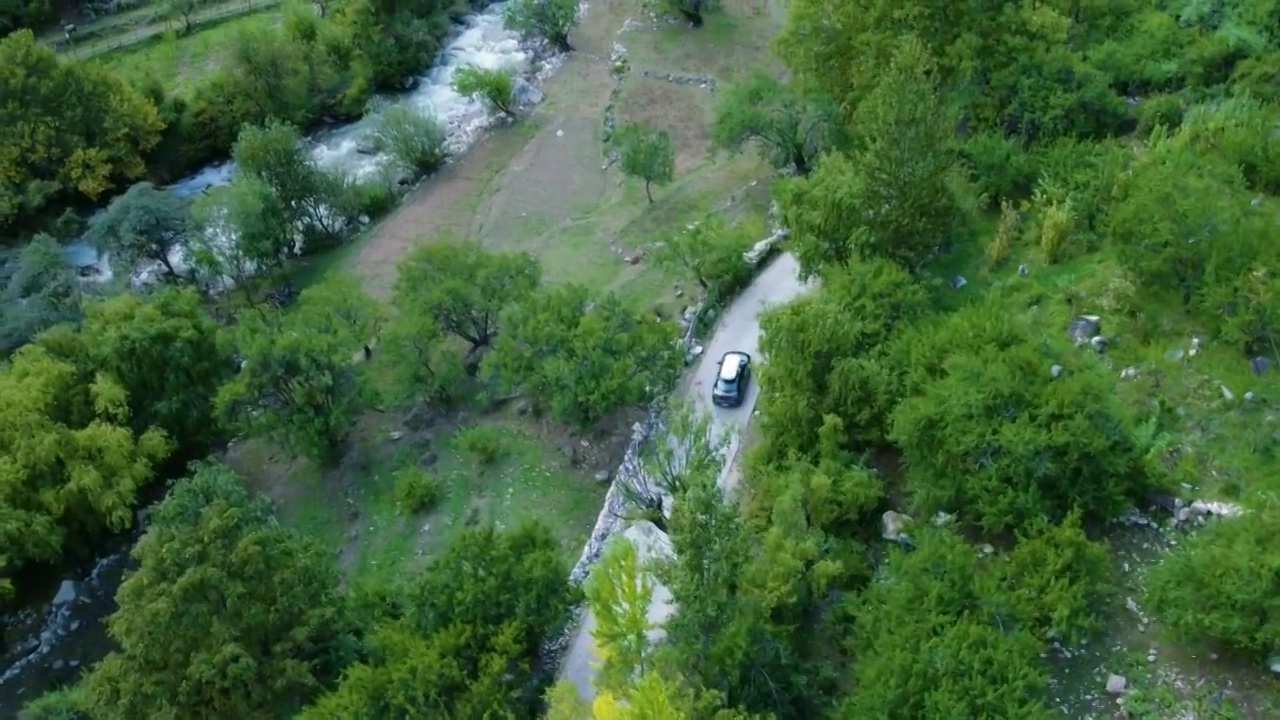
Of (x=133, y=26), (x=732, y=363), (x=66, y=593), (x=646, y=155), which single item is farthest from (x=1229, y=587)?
(x=133, y=26)

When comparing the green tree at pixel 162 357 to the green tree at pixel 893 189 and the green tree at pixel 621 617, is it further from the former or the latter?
the green tree at pixel 893 189

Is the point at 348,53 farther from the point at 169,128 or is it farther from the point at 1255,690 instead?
the point at 1255,690

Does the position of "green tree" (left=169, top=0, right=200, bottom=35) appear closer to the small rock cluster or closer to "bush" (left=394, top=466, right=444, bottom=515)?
the small rock cluster

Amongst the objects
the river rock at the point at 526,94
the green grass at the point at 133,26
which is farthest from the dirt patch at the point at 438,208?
the green grass at the point at 133,26

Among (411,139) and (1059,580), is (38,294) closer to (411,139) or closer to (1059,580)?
(411,139)

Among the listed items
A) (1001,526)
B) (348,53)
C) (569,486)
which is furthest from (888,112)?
(348,53)

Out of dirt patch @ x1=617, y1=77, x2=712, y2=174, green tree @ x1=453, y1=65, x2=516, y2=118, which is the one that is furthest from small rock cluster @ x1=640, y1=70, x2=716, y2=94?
green tree @ x1=453, y1=65, x2=516, y2=118
